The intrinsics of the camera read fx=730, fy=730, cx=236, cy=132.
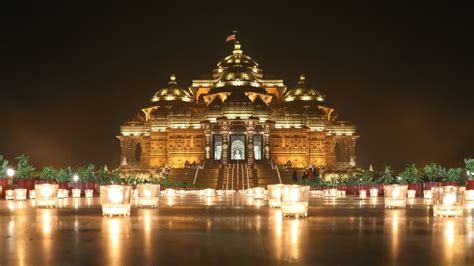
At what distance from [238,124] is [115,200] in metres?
52.2

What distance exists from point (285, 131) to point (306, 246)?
203 feet

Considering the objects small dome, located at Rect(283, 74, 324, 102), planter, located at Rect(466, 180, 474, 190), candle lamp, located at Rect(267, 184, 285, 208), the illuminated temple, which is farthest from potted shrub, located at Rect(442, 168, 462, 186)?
small dome, located at Rect(283, 74, 324, 102)

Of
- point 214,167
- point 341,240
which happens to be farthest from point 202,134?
point 341,240

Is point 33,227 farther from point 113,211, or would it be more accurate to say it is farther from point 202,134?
point 202,134

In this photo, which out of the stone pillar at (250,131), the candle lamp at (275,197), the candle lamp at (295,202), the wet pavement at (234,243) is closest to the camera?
the wet pavement at (234,243)

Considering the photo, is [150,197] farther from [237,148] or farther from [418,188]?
[237,148]

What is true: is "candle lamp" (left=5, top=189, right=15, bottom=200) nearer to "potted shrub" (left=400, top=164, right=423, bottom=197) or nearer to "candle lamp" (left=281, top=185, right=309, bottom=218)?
"candle lamp" (left=281, top=185, right=309, bottom=218)

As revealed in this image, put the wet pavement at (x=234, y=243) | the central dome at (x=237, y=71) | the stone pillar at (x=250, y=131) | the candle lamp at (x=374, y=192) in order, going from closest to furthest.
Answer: the wet pavement at (x=234, y=243) < the candle lamp at (x=374, y=192) < the stone pillar at (x=250, y=131) < the central dome at (x=237, y=71)

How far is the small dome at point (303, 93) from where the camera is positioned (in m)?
72.7

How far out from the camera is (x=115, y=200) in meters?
11.7

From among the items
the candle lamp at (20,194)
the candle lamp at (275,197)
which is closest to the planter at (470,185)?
the candle lamp at (275,197)

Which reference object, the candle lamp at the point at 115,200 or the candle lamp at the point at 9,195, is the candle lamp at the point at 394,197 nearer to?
the candle lamp at the point at 115,200

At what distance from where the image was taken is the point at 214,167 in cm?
5872

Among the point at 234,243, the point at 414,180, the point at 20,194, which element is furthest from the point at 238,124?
the point at 234,243
